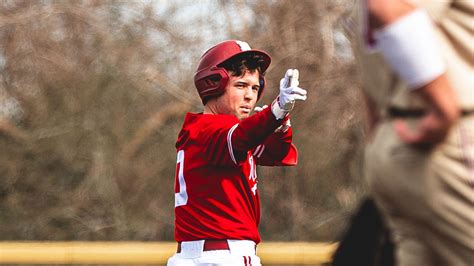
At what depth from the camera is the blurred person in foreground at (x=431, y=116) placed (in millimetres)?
2705

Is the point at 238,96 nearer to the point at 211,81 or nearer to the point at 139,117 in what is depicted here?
the point at 211,81

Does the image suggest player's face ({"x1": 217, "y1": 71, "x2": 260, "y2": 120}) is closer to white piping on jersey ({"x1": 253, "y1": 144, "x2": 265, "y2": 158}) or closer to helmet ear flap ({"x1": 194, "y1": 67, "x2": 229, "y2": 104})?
helmet ear flap ({"x1": 194, "y1": 67, "x2": 229, "y2": 104})

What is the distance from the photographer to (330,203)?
46.0 feet

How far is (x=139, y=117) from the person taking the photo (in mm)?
14312

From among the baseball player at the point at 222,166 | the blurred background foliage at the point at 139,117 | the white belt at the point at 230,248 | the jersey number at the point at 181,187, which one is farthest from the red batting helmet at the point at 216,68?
the blurred background foliage at the point at 139,117

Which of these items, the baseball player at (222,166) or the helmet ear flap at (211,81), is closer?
the baseball player at (222,166)

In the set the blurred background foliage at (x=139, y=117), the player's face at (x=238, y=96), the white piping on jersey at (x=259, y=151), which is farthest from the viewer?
the blurred background foliage at (x=139, y=117)

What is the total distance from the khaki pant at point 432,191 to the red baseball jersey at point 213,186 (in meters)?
2.42

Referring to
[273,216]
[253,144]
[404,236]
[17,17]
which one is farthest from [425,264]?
[17,17]

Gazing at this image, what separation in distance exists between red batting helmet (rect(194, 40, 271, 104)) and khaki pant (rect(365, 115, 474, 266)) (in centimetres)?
284

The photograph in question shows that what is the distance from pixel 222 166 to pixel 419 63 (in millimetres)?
2878

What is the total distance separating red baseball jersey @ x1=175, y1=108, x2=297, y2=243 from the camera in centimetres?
541

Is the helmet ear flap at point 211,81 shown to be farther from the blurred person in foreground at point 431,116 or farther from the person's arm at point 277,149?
the blurred person in foreground at point 431,116

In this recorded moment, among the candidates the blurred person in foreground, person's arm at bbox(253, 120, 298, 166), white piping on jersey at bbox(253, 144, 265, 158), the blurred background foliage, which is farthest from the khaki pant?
the blurred background foliage
